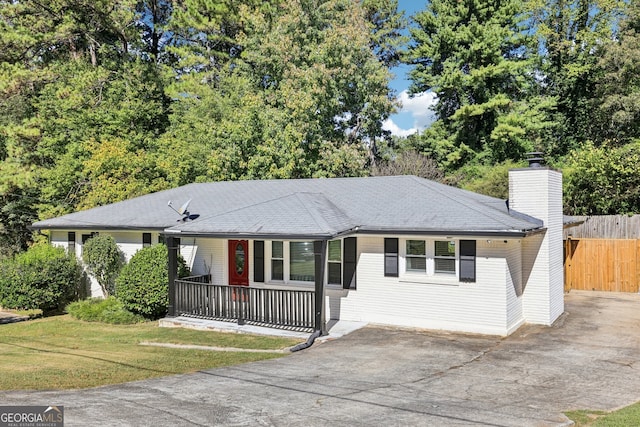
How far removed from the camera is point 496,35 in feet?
98.1

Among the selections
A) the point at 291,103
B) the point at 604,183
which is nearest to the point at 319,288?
the point at 604,183

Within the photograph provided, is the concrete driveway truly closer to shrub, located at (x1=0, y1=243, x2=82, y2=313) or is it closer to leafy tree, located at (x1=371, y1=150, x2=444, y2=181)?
shrub, located at (x1=0, y1=243, x2=82, y2=313)

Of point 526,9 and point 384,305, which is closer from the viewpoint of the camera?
point 384,305

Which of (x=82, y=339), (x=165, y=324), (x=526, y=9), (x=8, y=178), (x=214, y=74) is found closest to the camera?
(x=82, y=339)

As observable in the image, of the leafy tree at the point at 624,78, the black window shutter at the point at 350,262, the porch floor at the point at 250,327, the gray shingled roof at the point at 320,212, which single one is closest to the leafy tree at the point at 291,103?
the gray shingled roof at the point at 320,212

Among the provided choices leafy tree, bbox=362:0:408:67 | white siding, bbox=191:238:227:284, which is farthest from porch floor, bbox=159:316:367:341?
leafy tree, bbox=362:0:408:67

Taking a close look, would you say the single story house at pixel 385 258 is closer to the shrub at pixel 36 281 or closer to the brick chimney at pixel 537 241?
the brick chimney at pixel 537 241

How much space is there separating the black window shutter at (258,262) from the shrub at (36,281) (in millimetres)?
6978

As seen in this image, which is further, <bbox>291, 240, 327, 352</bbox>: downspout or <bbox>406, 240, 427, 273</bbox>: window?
<bbox>406, 240, 427, 273</bbox>: window

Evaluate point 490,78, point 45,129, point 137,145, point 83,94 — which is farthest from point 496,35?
point 45,129

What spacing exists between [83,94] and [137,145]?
4.19 m

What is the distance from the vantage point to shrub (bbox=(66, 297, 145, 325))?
600 inches

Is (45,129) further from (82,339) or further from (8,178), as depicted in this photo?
(82,339)

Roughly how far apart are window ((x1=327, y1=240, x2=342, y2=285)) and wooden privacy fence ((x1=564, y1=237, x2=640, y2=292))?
971cm
